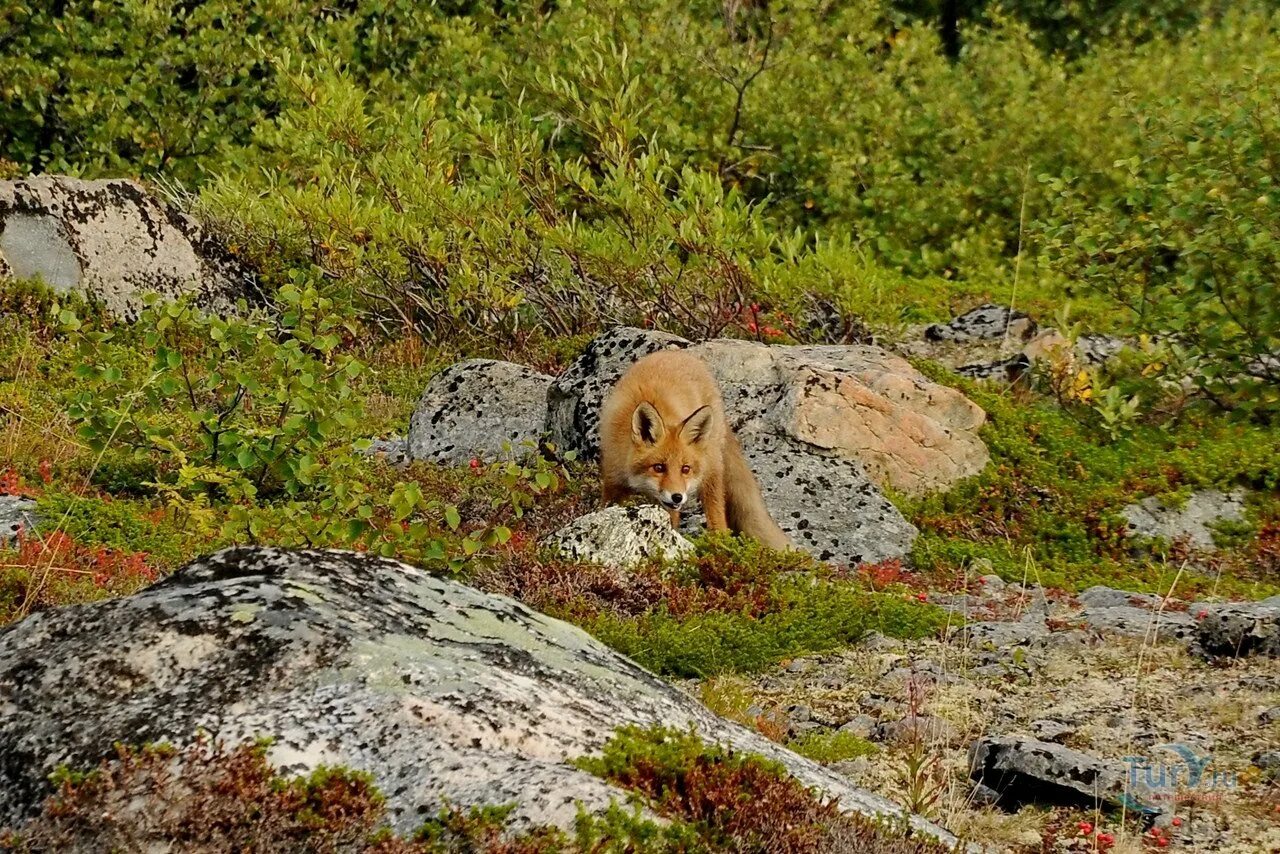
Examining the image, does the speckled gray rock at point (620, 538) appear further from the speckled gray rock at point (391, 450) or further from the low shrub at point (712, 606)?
the speckled gray rock at point (391, 450)

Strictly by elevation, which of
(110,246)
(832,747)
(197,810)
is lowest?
(110,246)

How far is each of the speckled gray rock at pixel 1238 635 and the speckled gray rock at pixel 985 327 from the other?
402 inches

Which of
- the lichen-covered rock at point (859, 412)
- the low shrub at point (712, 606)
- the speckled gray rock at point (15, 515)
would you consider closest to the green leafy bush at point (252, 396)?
the speckled gray rock at point (15, 515)

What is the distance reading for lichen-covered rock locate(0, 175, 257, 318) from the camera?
56.6ft

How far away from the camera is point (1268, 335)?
1362 cm

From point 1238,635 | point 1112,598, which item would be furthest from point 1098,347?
point 1238,635

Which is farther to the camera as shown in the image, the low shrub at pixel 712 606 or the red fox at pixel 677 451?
the red fox at pixel 677 451

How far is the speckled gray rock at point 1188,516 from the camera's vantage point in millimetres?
13023

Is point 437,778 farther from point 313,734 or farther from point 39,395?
point 39,395

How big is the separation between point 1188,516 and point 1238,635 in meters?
4.68

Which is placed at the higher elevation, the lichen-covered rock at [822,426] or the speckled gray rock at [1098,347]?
the lichen-covered rock at [822,426]

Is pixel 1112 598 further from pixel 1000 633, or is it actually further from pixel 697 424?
pixel 697 424

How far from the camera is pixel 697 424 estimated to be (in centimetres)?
1094

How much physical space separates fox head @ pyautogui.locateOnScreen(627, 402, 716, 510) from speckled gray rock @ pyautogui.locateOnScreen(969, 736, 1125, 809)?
451 centimetres
